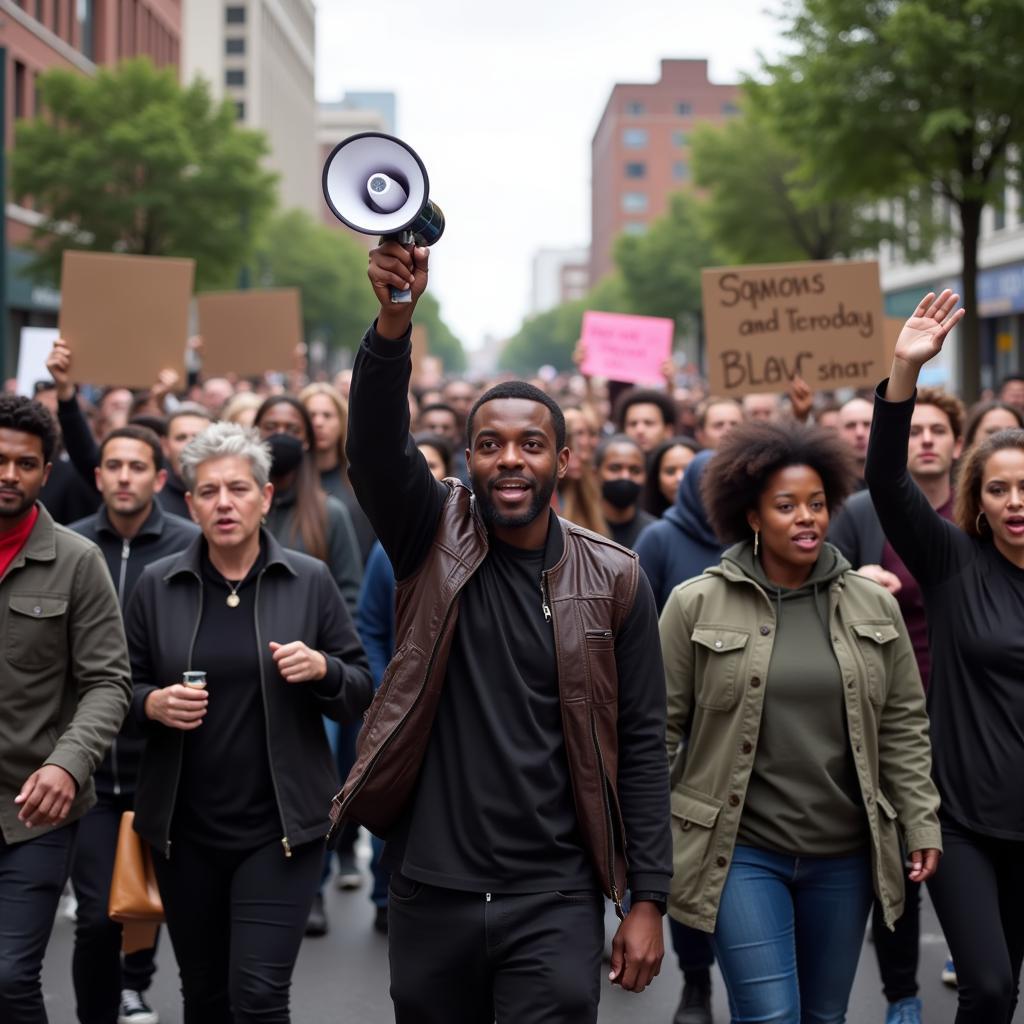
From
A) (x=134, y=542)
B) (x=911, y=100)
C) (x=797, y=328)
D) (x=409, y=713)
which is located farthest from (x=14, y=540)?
(x=911, y=100)

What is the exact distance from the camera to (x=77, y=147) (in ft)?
110

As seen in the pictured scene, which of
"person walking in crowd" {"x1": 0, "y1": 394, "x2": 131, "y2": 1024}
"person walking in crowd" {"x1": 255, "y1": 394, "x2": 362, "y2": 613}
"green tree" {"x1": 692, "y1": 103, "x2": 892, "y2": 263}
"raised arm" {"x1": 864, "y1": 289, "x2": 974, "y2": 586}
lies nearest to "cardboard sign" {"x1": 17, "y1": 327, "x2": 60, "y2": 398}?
"person walking in crowd" {"x1": 255, "y1": 394, "x2": 362, "y2": 613}

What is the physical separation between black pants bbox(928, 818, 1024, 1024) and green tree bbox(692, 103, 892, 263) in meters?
34.2

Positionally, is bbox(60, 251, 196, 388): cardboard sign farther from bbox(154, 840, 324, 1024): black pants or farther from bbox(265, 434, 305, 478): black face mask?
bbox(154, 840, 324, 1024): black pants

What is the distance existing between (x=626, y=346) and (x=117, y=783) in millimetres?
8271

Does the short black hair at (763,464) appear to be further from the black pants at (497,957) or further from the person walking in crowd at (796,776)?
the black pants at (497,957)

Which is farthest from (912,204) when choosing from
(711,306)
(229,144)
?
(711,306)

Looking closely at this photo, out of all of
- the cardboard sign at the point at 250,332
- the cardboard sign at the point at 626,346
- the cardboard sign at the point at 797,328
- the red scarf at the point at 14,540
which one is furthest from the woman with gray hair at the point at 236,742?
the cardboard sign at the point at 626,346

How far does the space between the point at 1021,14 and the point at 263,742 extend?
17443 mm

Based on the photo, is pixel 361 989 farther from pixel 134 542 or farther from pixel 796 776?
pixel 796 776

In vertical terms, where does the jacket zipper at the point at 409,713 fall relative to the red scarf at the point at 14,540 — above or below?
below

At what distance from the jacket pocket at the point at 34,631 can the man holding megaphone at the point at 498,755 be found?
52.4 inches

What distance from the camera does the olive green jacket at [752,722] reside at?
427cm

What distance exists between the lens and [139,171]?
35.4 m
